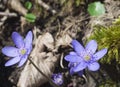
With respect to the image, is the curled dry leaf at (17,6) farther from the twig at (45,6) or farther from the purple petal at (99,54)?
the purple petal at (99,54)

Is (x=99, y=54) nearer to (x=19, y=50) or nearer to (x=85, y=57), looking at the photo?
(x=85, y=57)

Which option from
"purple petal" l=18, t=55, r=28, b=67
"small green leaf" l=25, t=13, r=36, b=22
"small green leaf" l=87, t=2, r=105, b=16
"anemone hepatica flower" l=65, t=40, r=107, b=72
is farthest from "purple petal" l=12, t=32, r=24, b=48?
"small green leaf" l=25, t=13, r=36, b=22

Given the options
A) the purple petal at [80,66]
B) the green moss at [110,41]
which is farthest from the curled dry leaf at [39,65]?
the purple petal at [80,66]

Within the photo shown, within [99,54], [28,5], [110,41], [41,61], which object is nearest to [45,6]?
[28,5]

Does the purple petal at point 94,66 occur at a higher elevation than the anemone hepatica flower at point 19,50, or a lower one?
lower

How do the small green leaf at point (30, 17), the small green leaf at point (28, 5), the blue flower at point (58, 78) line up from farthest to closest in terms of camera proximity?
the small green leaf at point (28, 5)
the small green leaf at point (30, 17)
the blue flower at point (58, 78)

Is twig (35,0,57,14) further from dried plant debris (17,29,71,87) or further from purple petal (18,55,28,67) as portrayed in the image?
purple petal (18,55,28,67)
